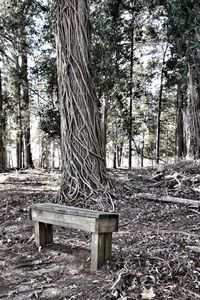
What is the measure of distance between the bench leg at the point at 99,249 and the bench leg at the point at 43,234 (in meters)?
0.76

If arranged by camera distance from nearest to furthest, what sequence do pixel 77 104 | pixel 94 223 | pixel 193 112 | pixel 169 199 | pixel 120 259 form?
1. pixel 94 223
2. pixel 120 259
3. pixel 169 199
4. pixel 77 104
5. pixel 193 112

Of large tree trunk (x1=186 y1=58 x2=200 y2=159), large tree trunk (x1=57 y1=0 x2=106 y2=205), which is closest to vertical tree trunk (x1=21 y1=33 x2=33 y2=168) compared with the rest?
large tree trunk (x1=186 y1=58 x2=200 y2=159)

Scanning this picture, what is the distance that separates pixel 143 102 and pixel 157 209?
15.1 m

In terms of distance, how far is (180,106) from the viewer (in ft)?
45.6

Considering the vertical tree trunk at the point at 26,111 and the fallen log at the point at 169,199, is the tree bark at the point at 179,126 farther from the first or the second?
the fallen log at the point at 169,199

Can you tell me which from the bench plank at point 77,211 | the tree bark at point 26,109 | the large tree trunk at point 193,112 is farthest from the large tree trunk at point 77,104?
the tree bark at point 26,109

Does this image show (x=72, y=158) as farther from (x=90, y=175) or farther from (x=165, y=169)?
(x=165, y=169)

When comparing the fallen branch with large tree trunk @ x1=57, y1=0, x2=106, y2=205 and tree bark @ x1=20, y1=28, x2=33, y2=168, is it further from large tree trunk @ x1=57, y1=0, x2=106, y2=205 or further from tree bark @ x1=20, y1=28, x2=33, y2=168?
tree bark @ x1=20, y1=28, x2=33, y2=168

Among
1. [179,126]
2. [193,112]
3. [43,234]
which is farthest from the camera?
[179,126]

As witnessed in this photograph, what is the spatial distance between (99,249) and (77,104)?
9.50ft

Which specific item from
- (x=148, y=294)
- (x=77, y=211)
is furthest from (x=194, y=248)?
(x=77, y=211)

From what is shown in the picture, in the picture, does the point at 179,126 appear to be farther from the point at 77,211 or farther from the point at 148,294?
the point at 148,294

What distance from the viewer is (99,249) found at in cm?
262

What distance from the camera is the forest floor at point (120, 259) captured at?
222cm
